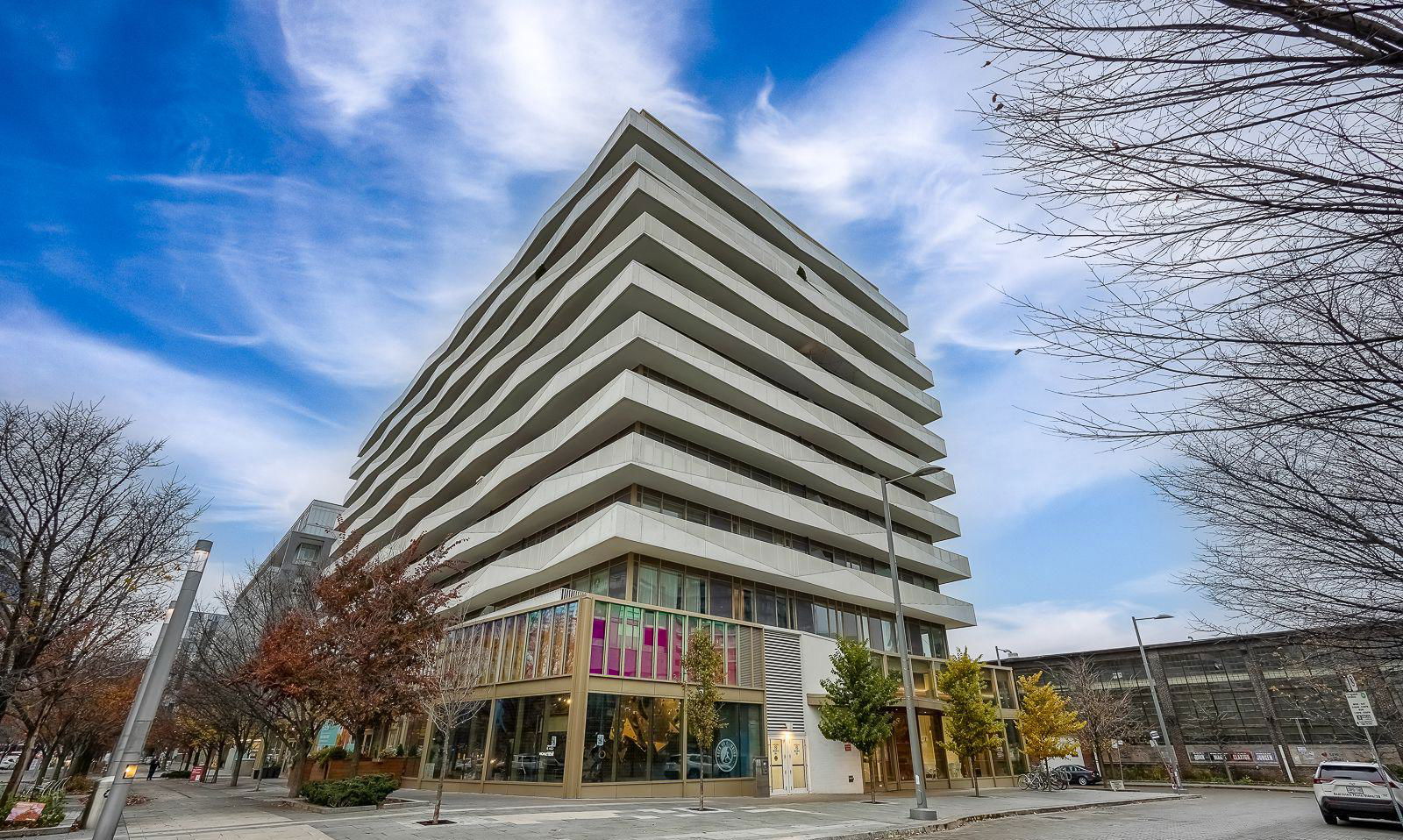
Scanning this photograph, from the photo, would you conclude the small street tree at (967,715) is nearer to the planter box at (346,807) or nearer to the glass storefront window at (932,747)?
the glass storefront window at (932,747)

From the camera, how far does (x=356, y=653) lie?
840 inches

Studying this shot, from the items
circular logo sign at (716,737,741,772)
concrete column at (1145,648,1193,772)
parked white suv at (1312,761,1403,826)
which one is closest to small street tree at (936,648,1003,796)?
circular logo sign at (716,737,741,772)

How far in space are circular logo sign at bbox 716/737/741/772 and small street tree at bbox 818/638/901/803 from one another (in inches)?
143

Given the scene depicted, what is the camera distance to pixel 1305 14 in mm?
3178

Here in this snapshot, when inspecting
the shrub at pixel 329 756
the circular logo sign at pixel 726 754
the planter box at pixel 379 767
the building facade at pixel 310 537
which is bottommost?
the planter box at pixel 379 767

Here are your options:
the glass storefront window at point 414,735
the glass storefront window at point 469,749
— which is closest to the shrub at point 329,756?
the glass storefront window at point 414,735

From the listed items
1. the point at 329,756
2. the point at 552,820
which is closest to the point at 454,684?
the point at 552,820

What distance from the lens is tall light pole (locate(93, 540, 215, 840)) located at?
8.83 metres

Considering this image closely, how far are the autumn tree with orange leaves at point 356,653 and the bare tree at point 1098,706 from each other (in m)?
42.4

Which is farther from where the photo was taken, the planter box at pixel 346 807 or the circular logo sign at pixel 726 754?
the circular logo sign at pixel 726 754

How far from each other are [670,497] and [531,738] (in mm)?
12004

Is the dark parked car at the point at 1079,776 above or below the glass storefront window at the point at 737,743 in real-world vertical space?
below

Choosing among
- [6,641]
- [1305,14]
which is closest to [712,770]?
[6,641]

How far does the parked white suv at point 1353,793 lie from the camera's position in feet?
54.1
